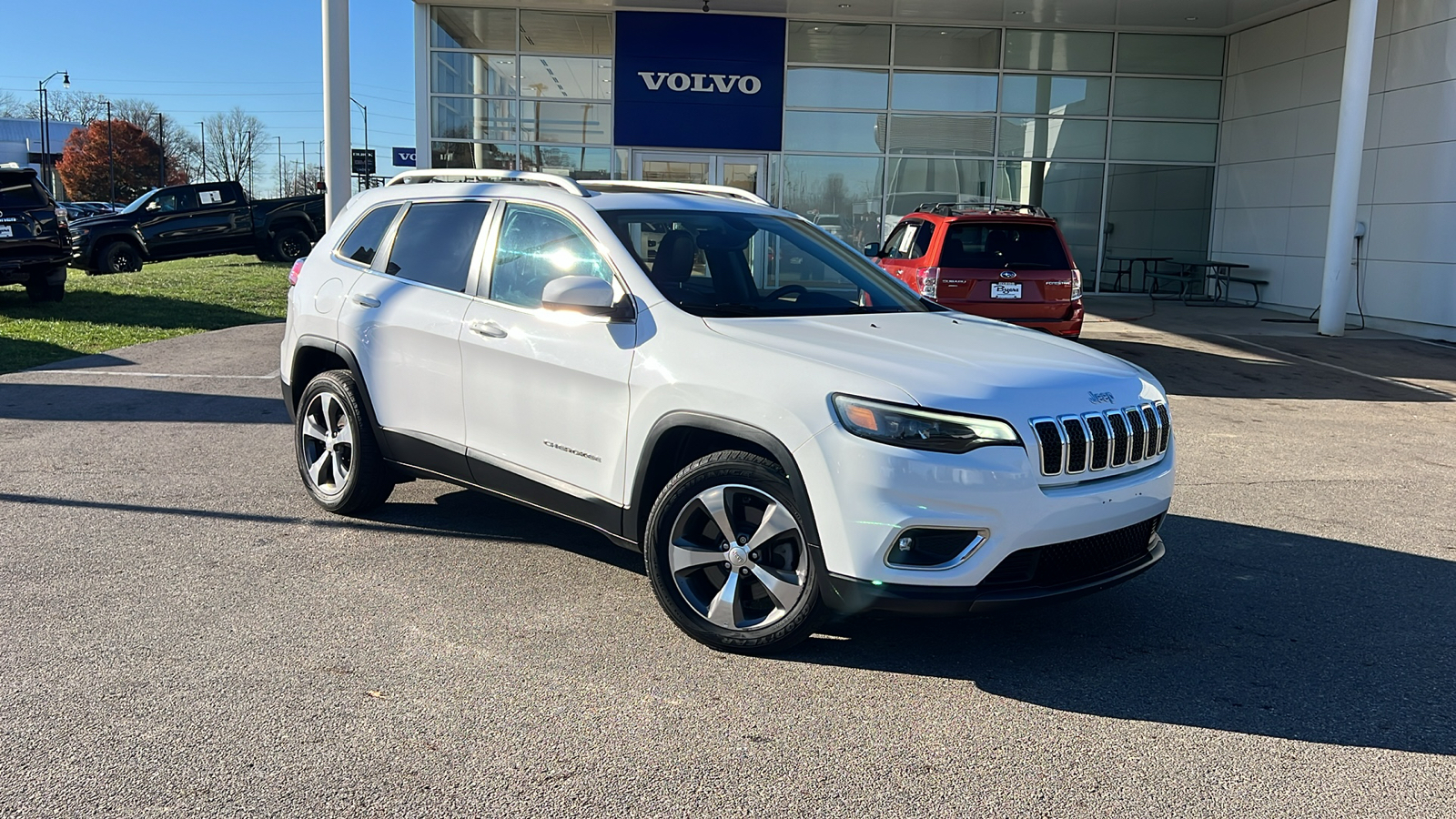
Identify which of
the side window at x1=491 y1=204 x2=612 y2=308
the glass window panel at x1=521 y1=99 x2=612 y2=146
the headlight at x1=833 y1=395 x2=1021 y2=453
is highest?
the glass window panel at x1=521 y1=99 x2=612 y2=146

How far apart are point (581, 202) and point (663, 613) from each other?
1.78m

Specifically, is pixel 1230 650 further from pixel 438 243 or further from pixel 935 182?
pixel 935 182

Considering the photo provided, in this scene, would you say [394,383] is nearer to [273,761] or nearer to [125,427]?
[273,761]

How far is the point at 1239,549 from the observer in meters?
5.65

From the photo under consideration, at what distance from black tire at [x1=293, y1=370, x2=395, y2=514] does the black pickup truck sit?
2138 centimetres

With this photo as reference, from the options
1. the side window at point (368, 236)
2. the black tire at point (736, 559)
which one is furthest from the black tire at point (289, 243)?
the black tire at point (736, 559)

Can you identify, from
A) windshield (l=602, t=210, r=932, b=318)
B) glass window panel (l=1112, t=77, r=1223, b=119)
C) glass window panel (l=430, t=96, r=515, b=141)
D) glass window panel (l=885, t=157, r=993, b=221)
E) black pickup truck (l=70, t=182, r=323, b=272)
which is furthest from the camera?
black pickup truck (l=70, t=182, r=323, b=272)

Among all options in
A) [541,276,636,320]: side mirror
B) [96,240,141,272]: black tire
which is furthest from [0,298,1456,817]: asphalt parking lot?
[96,240,141,272]: black tire

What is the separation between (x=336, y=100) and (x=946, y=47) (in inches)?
492

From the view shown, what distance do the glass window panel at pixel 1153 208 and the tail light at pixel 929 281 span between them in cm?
1402

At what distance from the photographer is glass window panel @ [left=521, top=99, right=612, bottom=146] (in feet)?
71.9

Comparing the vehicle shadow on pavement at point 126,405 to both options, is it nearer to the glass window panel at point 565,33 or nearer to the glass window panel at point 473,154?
the glass window panel at point 473,154

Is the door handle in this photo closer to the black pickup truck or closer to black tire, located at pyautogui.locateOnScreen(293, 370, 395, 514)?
black tire, located at pyautogui.locateOnScreen(293, 370, 395, 514)

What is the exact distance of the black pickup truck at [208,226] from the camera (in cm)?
2470
